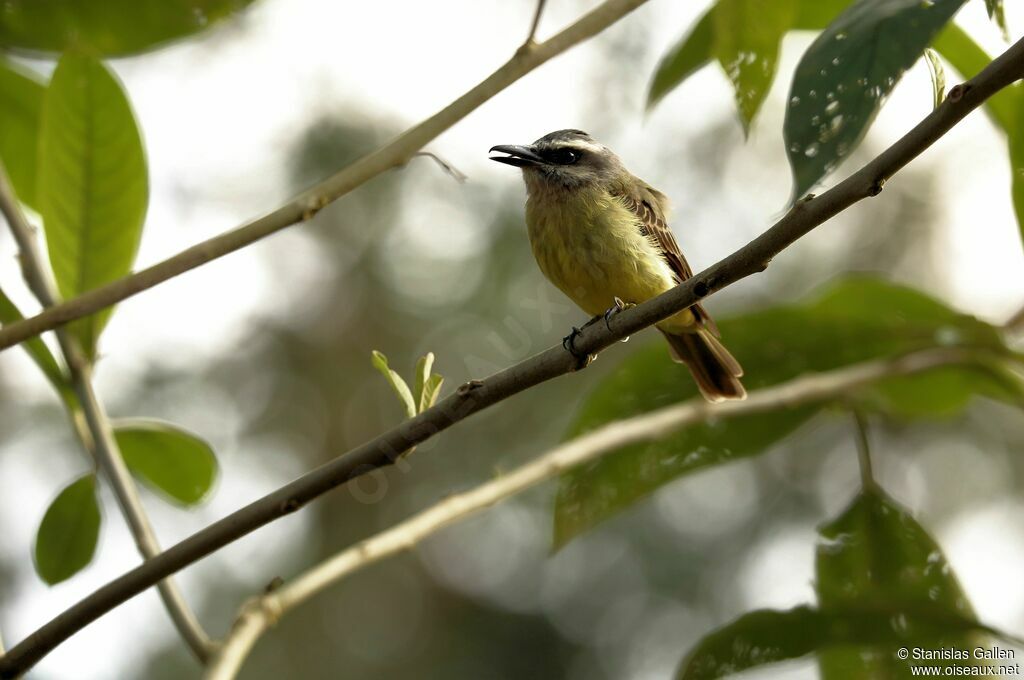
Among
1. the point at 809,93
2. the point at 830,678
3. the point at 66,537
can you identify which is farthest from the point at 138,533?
the point at 830,678

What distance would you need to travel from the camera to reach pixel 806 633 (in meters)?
1.65

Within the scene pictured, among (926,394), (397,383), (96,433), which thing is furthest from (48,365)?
(926,394)

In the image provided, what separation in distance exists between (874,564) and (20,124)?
80.1 inches

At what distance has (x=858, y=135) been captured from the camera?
120cm

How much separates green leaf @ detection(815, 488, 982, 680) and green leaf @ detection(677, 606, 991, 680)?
0.82 feet

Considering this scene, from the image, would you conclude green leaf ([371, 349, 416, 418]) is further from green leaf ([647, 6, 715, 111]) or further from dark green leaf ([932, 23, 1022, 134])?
dark green leaf ([932, 23, 1022, 134])

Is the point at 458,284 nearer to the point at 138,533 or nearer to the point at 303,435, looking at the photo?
the point at 303,435

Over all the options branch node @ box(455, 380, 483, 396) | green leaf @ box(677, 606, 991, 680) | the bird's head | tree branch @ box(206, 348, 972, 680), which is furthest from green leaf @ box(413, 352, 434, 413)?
the bird's head

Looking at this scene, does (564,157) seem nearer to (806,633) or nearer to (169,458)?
(169,458)

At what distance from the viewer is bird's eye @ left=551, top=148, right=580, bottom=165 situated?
3.17 m

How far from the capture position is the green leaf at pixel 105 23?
214cm

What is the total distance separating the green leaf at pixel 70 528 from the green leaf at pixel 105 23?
93 cm

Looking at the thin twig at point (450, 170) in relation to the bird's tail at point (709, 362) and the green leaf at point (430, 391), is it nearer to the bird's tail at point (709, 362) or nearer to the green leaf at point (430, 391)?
the green leaf at point (430, 391)

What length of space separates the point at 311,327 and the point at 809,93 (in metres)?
7.07
